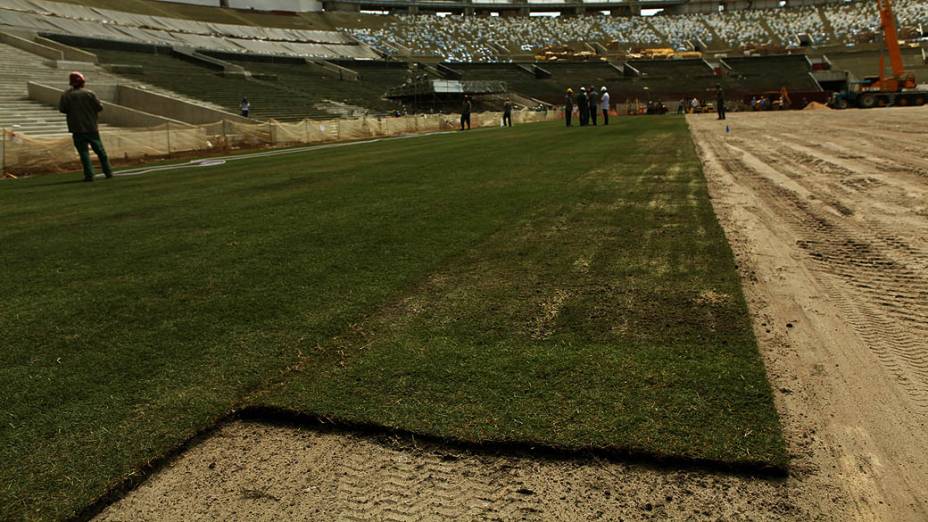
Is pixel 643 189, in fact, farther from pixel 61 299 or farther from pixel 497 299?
pixel 61 299

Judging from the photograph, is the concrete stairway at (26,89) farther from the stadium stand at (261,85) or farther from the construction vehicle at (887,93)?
the construction vehicle at (887,93)

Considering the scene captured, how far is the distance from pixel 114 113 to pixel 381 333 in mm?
23988

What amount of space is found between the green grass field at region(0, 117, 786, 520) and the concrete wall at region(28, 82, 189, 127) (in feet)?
58.8

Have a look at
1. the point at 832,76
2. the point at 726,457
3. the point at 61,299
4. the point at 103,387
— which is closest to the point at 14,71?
the point at 61,299

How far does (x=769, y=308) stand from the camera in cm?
324

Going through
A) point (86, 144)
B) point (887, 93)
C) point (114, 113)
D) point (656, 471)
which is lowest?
point (656, 471)

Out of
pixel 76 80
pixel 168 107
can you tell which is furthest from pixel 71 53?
pixel 76 80

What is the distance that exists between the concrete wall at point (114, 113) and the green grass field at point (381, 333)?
→ 17.9m

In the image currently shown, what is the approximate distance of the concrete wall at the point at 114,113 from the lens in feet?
71.4

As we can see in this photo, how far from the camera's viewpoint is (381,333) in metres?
2.98

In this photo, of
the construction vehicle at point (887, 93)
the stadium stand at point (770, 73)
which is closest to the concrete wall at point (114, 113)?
the construction vehicle at point (887, 93)

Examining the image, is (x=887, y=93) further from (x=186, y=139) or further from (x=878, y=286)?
(x=878, y=286)

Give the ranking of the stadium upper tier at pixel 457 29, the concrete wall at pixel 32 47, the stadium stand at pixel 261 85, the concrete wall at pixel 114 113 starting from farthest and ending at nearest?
the stadium upper tier at pixel 457 29 → the stadium stand at pixel 261 85 → the concrete wall at pixel 32 47 → the concrete wall at pixel 114 113

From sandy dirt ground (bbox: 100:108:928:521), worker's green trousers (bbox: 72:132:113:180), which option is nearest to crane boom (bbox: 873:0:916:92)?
sandy dirt ground (bbox: 100:108:928:521)
